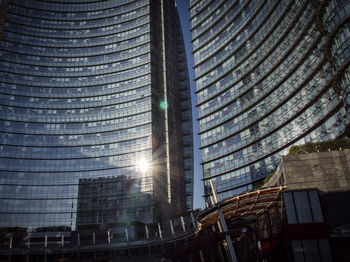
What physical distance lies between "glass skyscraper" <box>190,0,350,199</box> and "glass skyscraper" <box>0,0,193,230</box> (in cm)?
2049

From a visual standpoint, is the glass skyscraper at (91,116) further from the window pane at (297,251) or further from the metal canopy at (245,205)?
the window pane at (297,251)

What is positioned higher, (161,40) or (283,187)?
(161,40)

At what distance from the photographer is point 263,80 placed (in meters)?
67.4

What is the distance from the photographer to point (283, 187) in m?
34.1

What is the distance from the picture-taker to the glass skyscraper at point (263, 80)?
44713mm

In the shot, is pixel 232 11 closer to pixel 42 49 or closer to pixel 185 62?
pixel 185 62

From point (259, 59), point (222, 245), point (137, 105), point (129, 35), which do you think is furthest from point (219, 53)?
point (222, 245)

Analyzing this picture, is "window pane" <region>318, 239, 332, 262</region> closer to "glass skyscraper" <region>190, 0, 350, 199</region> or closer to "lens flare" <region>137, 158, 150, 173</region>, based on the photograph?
"glass skyscraper" <region>190, 0, 350, 199</region>

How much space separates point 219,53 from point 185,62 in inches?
1887

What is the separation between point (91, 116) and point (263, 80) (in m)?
59.5

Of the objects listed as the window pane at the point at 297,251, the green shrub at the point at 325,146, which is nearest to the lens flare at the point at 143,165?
the green shrub at the point at 325,146

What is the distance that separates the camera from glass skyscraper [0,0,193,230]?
300 ft

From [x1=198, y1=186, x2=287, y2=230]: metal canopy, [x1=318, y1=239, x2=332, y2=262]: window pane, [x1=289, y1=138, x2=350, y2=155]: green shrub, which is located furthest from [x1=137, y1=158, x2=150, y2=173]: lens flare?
[x1=318, y1=239, x2=332, y2=262]: window pane

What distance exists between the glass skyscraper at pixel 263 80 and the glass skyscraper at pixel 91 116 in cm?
2049
